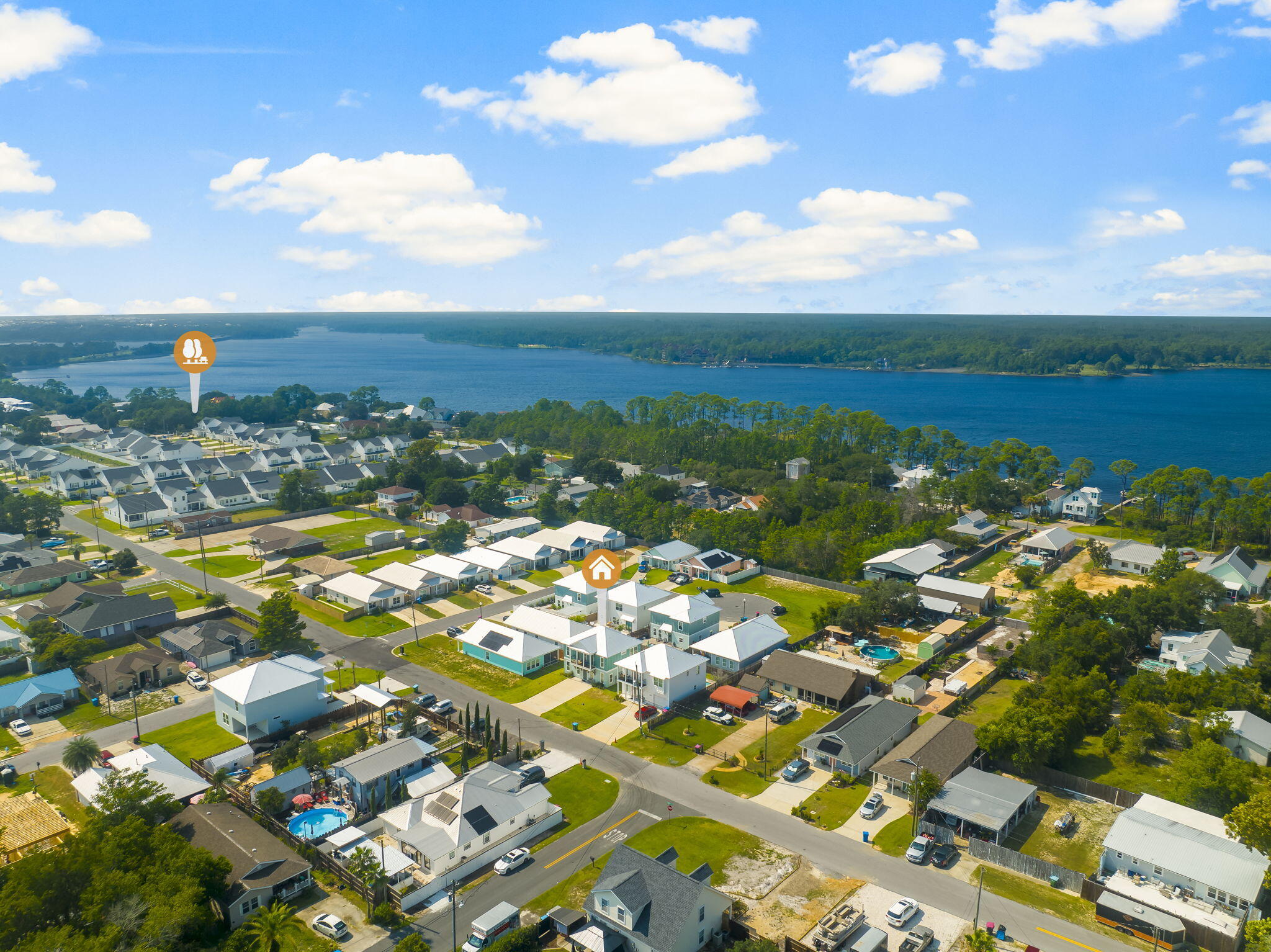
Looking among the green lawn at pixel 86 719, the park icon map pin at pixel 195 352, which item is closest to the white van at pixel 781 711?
the park icon map pin at pixel 195 352

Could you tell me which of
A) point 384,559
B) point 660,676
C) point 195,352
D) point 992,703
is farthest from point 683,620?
point 195,352

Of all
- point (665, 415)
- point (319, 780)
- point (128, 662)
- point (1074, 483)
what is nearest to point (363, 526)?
point (128, 662)

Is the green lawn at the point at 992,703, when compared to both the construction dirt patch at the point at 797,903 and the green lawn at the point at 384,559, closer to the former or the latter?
the construction dirt patch at the point at 797,903

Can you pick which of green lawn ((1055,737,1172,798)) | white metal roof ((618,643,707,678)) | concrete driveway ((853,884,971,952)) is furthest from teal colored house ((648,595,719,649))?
concrete driveway ((853,884,971,952))

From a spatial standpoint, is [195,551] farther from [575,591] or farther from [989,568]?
[989,568]

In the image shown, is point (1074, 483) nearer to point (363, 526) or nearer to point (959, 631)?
point (959, 631)

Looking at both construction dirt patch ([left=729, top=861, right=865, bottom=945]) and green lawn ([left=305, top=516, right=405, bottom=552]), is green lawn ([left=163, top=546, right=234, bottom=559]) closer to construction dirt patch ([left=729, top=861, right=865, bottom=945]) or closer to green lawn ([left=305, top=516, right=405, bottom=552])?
green lawn ([left=305, top=516, right=405, bottom=552])
